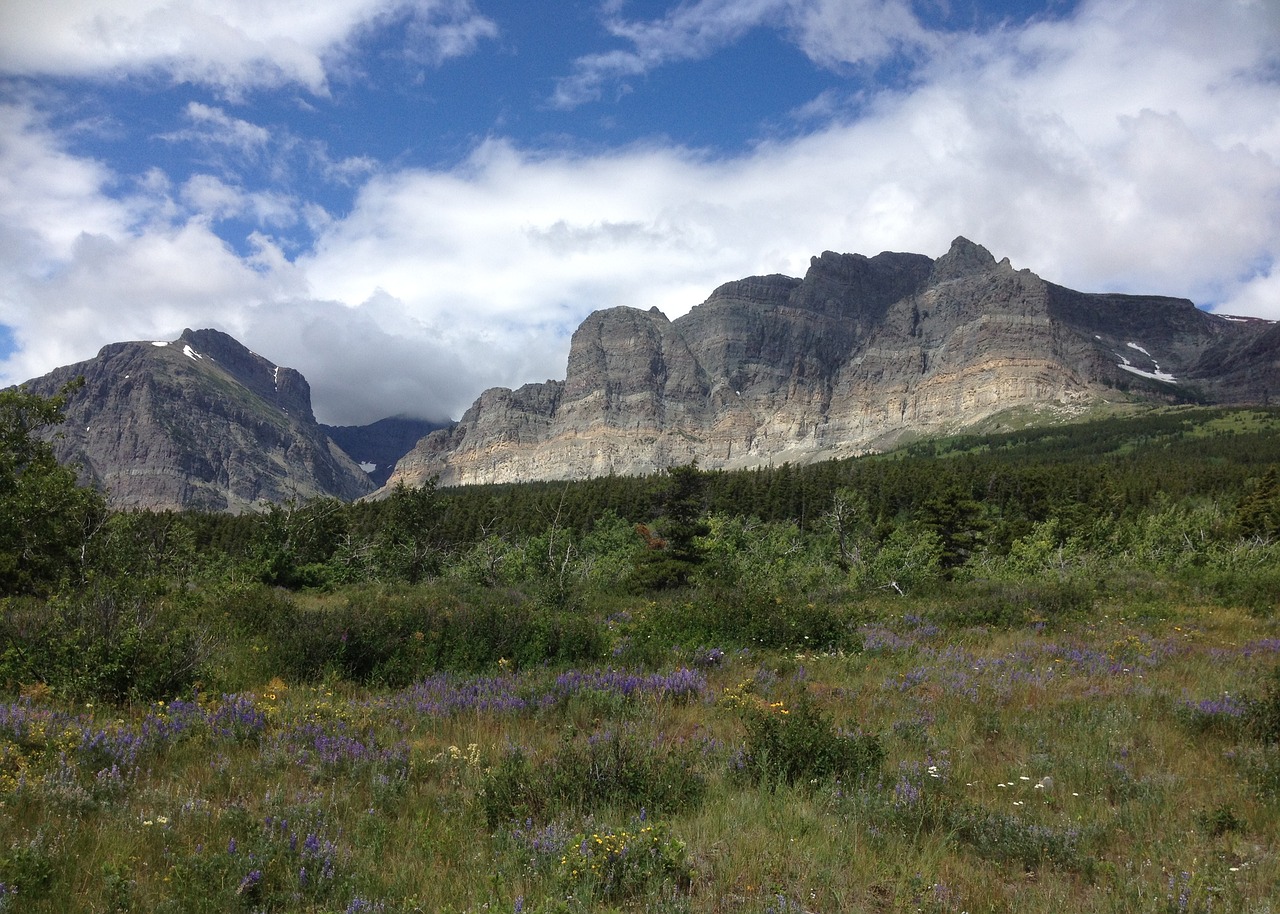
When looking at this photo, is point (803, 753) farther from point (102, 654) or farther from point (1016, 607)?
point (1016, 607)

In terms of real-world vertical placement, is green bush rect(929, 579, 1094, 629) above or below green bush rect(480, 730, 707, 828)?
below

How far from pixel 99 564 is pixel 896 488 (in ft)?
353

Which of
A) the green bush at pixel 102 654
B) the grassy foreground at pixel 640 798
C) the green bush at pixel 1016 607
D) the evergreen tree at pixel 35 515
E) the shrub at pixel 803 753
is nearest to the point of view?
the grassy foreground at pixel 640 798

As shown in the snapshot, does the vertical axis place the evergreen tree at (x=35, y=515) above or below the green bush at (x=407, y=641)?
above

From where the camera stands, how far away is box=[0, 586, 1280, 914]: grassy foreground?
149 inches

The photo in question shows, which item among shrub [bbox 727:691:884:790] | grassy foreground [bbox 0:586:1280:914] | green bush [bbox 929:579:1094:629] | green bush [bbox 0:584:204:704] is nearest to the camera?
grassy foreground [bbox 0:586:1280:914]

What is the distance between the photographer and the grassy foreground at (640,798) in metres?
3.80

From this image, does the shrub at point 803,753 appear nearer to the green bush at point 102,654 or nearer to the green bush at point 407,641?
the green bush at point 407,641

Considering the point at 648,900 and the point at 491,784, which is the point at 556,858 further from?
the point at 491,784

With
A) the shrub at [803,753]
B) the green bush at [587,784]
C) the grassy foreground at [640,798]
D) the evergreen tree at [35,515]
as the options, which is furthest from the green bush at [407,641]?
the evergreen tree at [35,515]

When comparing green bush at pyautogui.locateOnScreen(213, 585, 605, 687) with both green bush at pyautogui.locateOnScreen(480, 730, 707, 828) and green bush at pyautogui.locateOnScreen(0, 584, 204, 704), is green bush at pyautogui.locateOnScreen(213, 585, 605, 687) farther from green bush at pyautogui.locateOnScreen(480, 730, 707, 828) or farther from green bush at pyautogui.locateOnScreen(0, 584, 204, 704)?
green bush at pyautogui.locateOnScreen(480, 730, 707, 828)

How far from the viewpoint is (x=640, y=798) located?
5.04 meters

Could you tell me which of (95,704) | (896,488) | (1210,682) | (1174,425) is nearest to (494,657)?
(95,704)

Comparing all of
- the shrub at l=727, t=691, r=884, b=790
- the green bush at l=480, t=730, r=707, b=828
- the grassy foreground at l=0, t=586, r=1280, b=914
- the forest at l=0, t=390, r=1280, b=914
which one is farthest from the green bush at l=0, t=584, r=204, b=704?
the shrub at l=727, t=691, r=884, b=790
